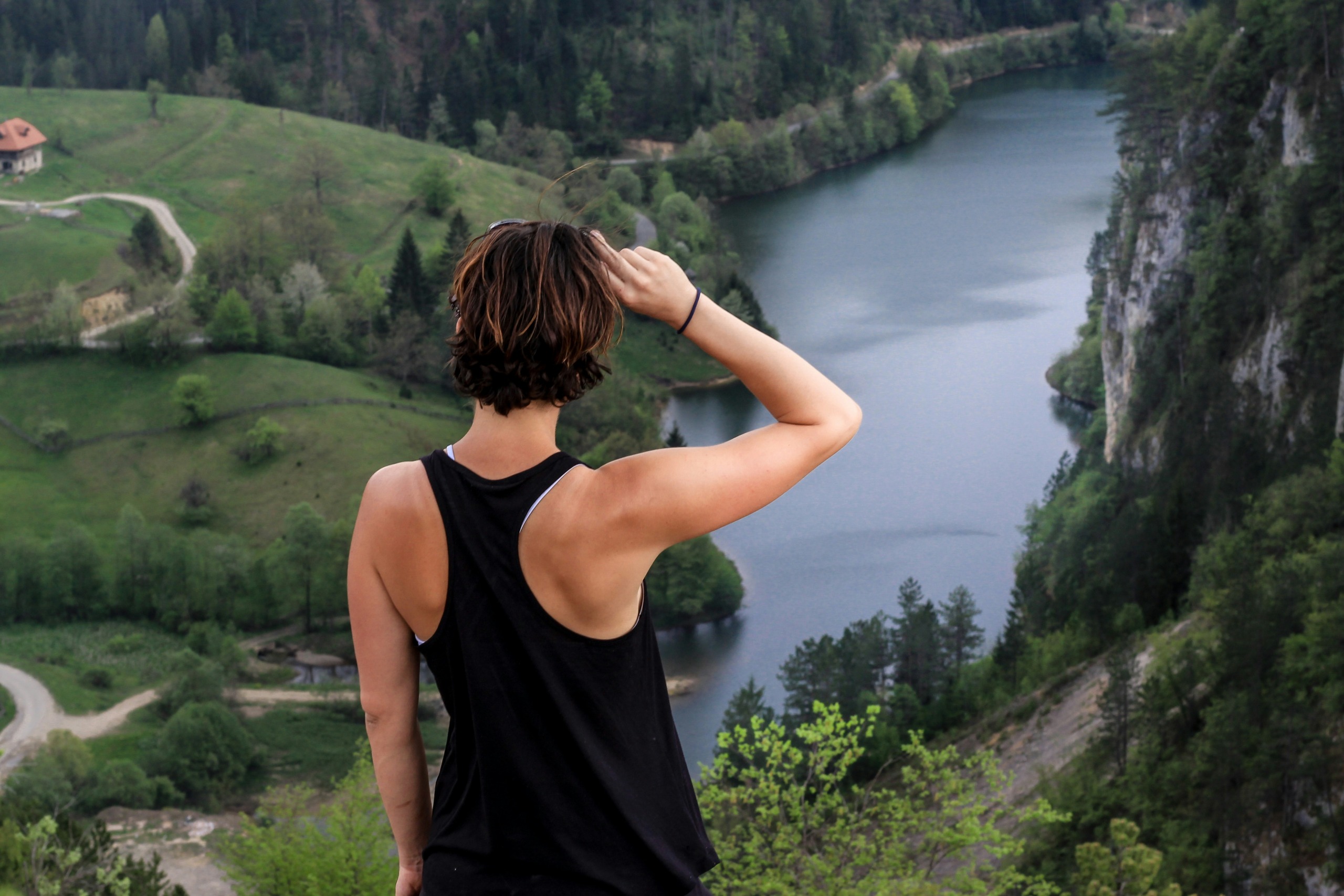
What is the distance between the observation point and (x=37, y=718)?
46.2m

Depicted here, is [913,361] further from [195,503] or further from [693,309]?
[693,309]

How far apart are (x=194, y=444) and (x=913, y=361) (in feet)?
116

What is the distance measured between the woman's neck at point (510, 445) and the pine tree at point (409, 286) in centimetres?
7084

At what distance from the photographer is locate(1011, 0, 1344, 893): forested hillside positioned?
24.5 meters

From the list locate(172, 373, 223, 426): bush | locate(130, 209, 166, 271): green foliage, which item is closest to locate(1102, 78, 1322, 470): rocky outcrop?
locate(172, 373, 223, 426): bush

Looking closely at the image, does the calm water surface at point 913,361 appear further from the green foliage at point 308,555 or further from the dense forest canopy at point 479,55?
the green foliage at point 308,555

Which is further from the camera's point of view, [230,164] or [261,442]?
[230,164]

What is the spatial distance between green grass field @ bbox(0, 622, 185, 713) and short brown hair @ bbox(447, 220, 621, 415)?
50960mm

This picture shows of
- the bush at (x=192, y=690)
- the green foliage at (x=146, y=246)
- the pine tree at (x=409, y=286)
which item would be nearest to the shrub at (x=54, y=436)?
the green foliage at (x=146, y=246)

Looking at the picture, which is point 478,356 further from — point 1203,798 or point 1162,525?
point 1162,525

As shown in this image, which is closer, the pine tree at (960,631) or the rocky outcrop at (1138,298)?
the pine tree at (960,631)

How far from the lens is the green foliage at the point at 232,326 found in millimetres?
68875

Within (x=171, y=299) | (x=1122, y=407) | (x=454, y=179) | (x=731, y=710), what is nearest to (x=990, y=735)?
(x=731, y=710)

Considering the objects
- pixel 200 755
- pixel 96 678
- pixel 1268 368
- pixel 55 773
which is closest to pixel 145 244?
pixel 96 678
